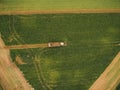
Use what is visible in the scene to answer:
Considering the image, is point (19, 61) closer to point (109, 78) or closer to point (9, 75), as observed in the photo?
point (9, 75)

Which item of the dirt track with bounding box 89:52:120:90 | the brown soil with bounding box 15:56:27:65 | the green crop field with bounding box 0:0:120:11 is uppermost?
the green crop field with bounding box 0:0:120:11

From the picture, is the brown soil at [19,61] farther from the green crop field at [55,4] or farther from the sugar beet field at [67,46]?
the green crop field at [55,4]

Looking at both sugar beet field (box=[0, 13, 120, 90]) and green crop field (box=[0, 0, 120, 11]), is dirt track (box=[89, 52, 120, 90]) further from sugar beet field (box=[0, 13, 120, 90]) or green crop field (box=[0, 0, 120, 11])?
green crop field (box=[0, 0, 120, 11])

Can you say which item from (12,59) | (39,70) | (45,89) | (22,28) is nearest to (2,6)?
(22,28)

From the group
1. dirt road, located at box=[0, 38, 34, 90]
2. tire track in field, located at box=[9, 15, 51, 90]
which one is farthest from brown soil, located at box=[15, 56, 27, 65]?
tire track in field, located at box=[9, 15, 51, 90]

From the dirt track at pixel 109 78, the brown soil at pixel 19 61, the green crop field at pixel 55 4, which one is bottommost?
the dirt track at pixel 109 78

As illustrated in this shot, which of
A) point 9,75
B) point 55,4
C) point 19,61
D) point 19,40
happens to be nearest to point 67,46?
point 55,4

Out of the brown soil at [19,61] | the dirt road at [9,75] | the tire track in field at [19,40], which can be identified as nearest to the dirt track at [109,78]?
the tire track in field at [19,40]
